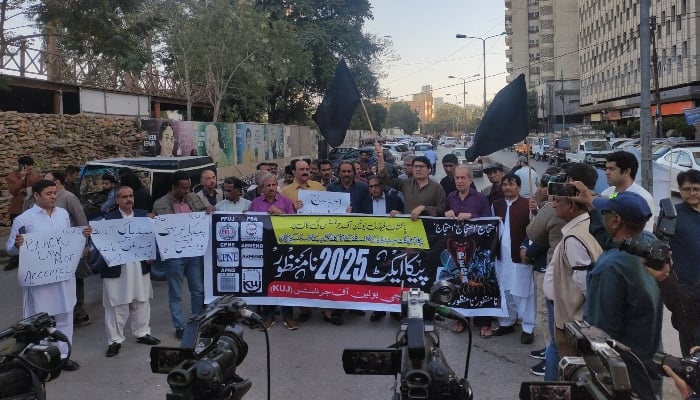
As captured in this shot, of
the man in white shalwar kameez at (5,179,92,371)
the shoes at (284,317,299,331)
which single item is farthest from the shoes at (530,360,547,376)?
the man in white shalwar kameez at (5,179,92,371)

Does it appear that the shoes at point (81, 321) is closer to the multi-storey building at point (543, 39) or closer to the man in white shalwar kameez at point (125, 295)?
the man in white shalwar kameez at point (125, 295)

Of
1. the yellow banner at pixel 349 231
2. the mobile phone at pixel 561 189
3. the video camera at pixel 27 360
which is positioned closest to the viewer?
the video camera at pixel 27 360

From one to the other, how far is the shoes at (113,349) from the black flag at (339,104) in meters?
5.21

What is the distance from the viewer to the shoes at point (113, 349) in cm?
638

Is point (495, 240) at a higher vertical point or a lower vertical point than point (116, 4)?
lower

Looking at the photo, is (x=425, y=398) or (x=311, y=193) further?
(x=311, y=193)

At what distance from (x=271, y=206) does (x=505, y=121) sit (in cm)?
310

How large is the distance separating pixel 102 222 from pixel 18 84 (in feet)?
46.5

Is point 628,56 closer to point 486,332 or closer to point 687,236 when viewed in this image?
point 486,332

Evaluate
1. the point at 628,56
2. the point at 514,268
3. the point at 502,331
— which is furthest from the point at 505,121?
the point at 628,56

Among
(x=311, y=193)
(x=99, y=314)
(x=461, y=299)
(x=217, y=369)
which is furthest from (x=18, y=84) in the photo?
(x=217, y=369)

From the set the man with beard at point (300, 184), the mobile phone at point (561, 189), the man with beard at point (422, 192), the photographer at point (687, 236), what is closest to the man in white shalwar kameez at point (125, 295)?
the man with beard at point (300, 184)

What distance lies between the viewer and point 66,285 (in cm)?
602

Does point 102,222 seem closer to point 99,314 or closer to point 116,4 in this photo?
point 99,314
